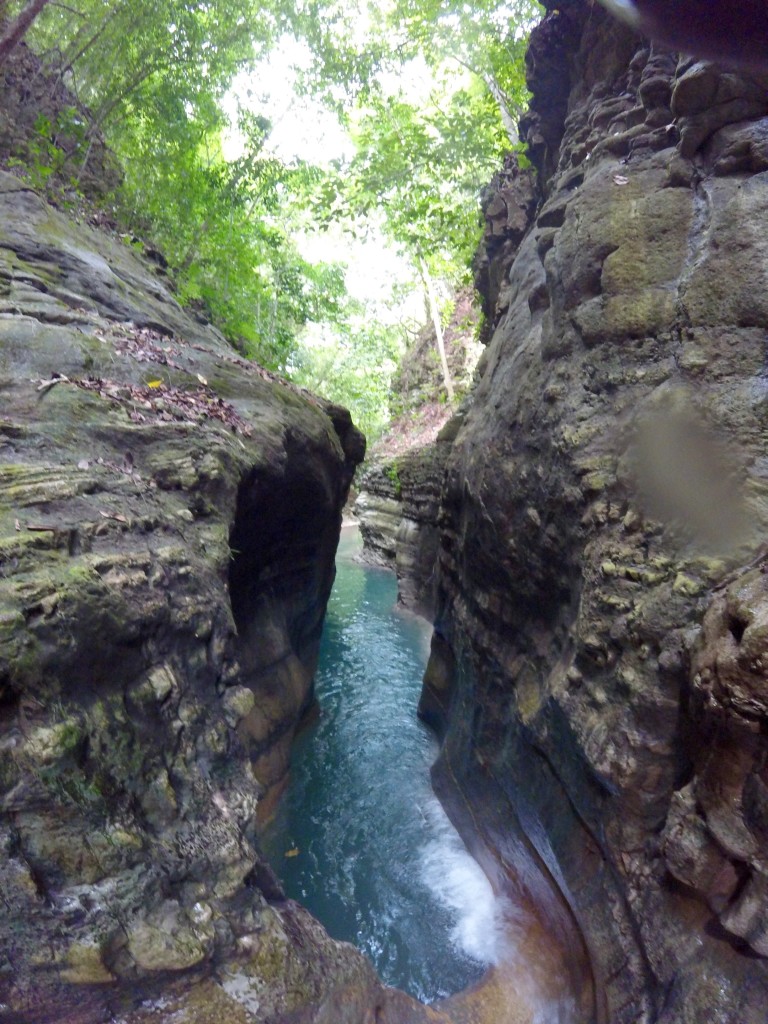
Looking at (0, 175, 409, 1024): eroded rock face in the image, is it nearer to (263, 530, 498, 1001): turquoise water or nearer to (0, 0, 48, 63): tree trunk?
(263, 530, 498, 1001): turquoise water

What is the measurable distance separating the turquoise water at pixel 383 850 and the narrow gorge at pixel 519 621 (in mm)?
538

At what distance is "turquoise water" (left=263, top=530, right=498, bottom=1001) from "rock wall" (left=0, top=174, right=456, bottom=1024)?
197 cm

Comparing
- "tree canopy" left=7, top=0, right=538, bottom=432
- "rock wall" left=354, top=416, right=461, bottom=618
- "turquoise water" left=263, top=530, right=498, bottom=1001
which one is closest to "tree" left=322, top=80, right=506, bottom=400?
"tree canopy" left=7, top=0, right=538, bottom=432

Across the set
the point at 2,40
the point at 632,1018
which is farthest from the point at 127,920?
the point at 2,40

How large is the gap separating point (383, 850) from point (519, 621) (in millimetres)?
3427

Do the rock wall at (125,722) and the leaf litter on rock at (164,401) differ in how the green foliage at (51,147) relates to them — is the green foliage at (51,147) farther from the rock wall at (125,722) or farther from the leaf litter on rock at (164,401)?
the leaf litter on rock at (164,401)

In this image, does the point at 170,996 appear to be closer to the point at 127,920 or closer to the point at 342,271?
the point at 127,920

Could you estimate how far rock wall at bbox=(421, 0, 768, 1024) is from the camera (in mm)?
3426

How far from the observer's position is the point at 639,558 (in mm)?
4359

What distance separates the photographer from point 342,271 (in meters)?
24.8

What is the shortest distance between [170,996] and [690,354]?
5157 millimetres

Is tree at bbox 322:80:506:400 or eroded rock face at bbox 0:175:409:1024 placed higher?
tree at bbox 322:80:506:400

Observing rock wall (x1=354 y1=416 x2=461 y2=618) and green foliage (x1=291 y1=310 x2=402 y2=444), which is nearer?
rock wall (x1=354 y1=416 x2=461 y2=618)

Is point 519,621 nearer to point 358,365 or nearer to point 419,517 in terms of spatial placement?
point 419,517
